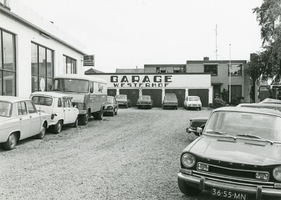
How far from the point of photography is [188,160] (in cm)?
486

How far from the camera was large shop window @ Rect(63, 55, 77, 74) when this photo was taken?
24.2 metres

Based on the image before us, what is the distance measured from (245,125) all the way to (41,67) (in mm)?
16299

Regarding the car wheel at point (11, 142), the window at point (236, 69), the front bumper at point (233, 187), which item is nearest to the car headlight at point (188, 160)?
the front bumper at point (233, 187)

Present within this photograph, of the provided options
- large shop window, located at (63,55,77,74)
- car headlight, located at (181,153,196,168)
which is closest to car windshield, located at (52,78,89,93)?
large shop window, located at (63,55,77,74)

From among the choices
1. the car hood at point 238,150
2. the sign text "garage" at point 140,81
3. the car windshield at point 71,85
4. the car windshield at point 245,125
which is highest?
the sign text "garage" at point 140,81

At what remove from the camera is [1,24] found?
14.4m

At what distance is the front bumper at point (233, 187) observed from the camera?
4.18 m

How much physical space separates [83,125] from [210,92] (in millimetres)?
25076

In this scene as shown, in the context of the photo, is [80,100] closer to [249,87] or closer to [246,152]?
[246,152]

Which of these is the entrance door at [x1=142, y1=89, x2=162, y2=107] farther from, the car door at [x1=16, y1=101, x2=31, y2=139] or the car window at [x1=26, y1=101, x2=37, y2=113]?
the car door at [x1=16, y1=101, x2=31, y2=139]

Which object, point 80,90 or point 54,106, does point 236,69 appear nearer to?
point 80,90

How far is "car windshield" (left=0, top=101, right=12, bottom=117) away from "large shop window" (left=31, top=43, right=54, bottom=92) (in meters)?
8.91

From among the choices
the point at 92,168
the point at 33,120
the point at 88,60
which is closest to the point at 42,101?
the point at 33,120

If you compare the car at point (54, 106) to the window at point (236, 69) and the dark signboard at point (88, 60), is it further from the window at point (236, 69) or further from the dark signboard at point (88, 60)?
the window at point (236, 69)
